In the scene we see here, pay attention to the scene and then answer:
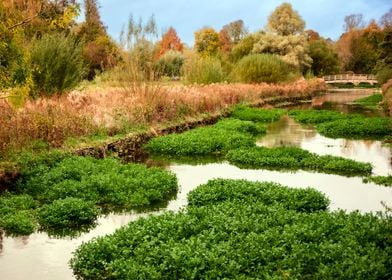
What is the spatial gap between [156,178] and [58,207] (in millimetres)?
2670

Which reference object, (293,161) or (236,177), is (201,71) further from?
(236,177)

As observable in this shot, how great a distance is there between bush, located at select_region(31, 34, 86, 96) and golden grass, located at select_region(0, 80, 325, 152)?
64 cm

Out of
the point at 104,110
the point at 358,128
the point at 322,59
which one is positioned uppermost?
the point at 322,59

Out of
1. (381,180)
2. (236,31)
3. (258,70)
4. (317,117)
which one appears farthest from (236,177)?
(236,31)

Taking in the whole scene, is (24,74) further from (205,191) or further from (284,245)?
(284,245)

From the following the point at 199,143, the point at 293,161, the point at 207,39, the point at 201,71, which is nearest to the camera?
the point at 293,161

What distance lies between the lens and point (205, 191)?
32.2 feet

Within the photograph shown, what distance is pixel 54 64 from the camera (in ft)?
52.9

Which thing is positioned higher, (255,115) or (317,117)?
(255,115)

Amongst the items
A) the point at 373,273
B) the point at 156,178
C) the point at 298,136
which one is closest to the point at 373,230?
the point at 373,273

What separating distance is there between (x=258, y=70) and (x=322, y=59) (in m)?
32.6

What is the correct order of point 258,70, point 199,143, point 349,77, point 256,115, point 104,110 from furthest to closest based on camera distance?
point 349,77, point 258,70, point 256,115, point 104,110, point 199,143

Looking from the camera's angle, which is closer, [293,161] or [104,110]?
[293,161]

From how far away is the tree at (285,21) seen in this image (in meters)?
60.7
